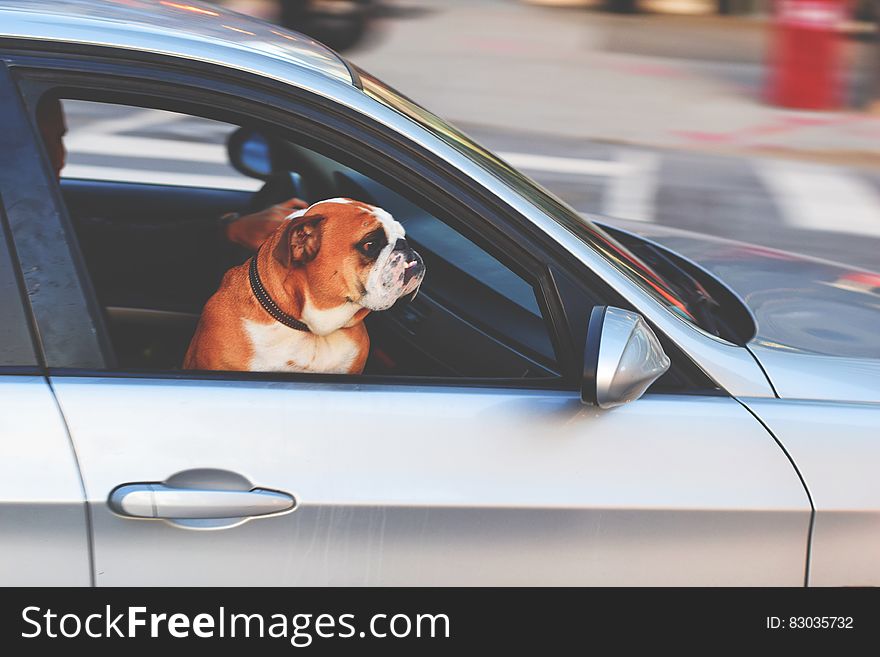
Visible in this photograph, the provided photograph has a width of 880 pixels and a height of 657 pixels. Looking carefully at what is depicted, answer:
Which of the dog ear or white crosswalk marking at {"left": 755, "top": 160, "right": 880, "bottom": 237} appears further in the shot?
white crosswalk marking at {"left": 755, "top": 160, "right": 880, "bottom": 237}

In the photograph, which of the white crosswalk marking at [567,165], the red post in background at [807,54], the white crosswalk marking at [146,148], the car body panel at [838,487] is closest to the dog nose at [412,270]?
the car body panel at [838,487]

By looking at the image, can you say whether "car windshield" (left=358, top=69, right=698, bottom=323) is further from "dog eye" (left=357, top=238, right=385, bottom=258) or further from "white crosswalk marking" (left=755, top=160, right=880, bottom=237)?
"white crosswalk marking" (left=755, top=160, right=880, bottom=237)

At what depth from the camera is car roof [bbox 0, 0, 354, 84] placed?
2.05 m

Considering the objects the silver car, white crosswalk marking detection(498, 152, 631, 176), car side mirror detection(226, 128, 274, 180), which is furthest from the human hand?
white crosswalk marking detection(498, 152, 631, 176)

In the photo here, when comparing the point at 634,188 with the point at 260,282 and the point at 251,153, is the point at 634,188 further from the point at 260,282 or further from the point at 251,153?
the point at 260,282

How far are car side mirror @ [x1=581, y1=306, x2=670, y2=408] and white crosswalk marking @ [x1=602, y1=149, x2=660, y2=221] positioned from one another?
5.33 metres

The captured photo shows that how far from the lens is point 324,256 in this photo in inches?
92.9

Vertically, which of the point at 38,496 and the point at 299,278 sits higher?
the point at 299,278

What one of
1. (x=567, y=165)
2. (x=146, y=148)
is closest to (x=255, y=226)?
(x=146, y=148)

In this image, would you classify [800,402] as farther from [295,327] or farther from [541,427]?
[295,327]

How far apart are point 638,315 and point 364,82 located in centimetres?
74

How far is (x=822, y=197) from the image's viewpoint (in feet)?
27.6

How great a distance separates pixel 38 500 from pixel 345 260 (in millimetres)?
782
